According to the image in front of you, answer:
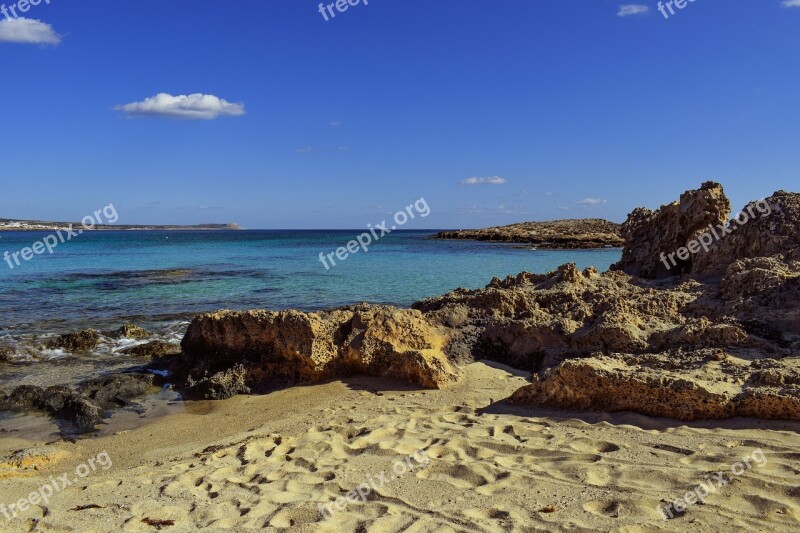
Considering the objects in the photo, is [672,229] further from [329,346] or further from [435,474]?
[435,474]

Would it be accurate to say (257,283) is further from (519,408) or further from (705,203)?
(519,408)

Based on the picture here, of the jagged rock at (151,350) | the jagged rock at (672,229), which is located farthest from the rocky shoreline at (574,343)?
the jagged rock at (672,229)

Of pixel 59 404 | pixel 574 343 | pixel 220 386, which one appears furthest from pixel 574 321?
pixel 59 404

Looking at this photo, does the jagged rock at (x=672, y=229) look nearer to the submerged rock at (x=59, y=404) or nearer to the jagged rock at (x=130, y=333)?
the submerged rock at (x=59, y=404)

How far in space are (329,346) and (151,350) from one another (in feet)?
13.5

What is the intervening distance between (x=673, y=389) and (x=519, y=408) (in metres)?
1.28

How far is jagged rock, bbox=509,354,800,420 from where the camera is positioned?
419 cm

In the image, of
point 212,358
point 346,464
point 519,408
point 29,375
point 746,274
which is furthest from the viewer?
point 29,375

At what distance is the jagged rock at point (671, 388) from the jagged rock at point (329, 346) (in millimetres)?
1549

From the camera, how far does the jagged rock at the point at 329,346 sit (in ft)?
20.9

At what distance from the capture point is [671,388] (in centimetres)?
444

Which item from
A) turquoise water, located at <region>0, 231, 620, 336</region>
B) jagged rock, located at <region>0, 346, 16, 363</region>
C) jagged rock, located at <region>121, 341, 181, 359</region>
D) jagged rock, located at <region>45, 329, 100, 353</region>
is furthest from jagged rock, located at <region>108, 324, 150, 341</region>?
jagged rock, located at <region>0, 346, 16, 363</region>

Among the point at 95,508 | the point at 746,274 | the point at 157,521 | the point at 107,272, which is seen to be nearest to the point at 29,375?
the point at 95,508

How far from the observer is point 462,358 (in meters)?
6.80
